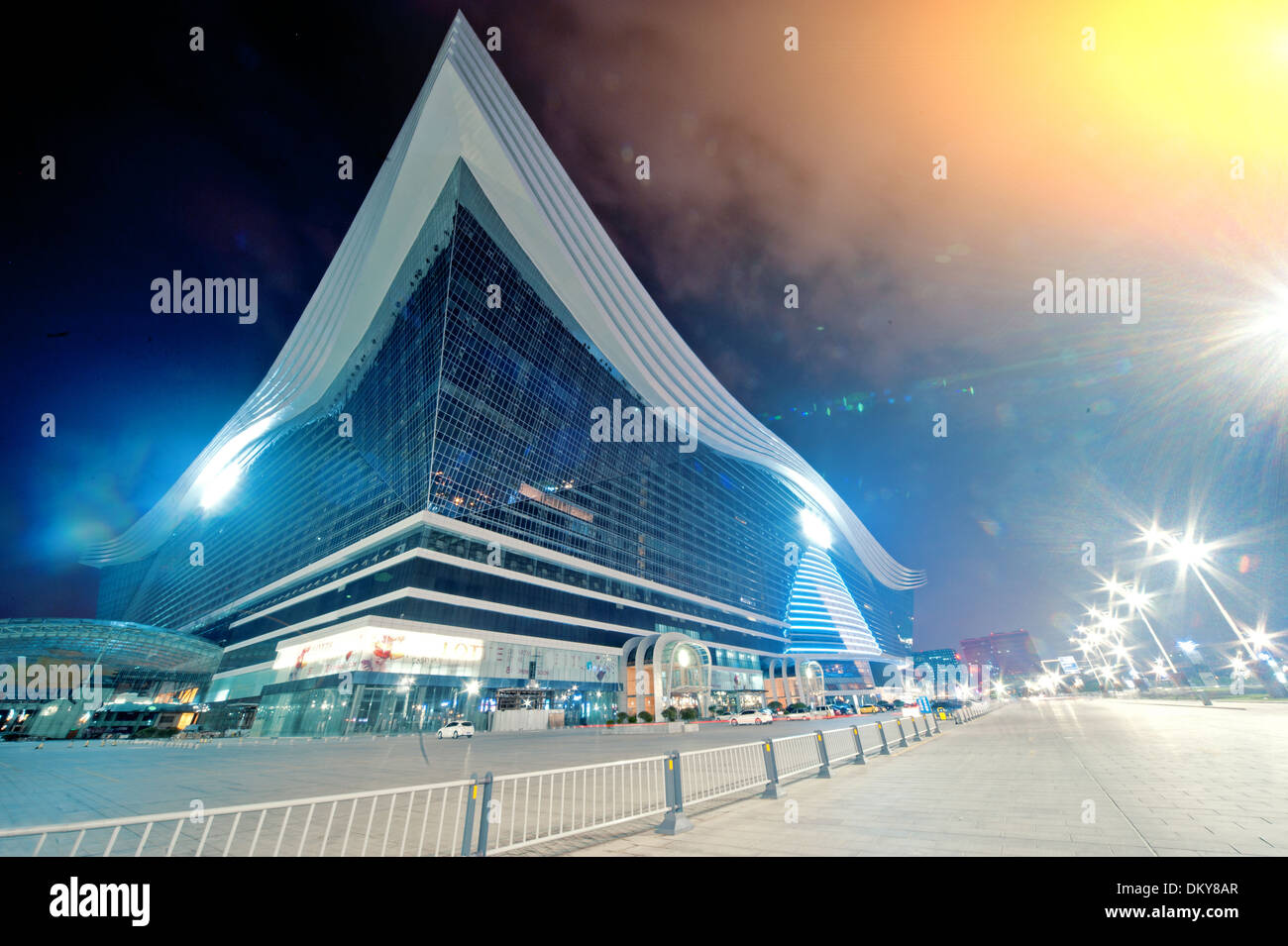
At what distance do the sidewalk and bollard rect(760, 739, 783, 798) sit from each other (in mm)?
220

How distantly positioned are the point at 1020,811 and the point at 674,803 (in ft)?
14.9

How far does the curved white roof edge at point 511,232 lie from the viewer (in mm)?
41062

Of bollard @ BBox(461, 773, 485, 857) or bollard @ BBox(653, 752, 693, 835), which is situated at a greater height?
bollard @ BBox(461, 773, 485, 857)

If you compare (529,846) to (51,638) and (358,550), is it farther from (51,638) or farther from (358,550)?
Result: (51,638)

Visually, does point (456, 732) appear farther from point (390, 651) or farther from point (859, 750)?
point (859, 750)

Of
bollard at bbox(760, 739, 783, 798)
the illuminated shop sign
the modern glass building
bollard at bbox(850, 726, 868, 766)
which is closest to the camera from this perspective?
bollard at bbox(760, 739, 783, 798)

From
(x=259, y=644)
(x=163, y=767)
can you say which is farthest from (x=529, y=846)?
(x=259, y=644)

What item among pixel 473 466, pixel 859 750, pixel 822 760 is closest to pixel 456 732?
pixel 473 466

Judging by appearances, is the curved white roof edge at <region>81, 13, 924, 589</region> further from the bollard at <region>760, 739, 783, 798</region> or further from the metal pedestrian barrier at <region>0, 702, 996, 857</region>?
the bollard at <region>760, 739, 783, 798</region>

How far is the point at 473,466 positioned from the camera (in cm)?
4984

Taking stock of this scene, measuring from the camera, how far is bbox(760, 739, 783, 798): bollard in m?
8.73

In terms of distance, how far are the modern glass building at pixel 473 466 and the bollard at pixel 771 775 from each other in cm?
3981

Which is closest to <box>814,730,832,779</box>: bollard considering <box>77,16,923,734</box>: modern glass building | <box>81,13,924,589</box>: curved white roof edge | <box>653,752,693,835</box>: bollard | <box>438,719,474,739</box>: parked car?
<box>653,752,693,835</box>: bollard

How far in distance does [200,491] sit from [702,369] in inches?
3594
